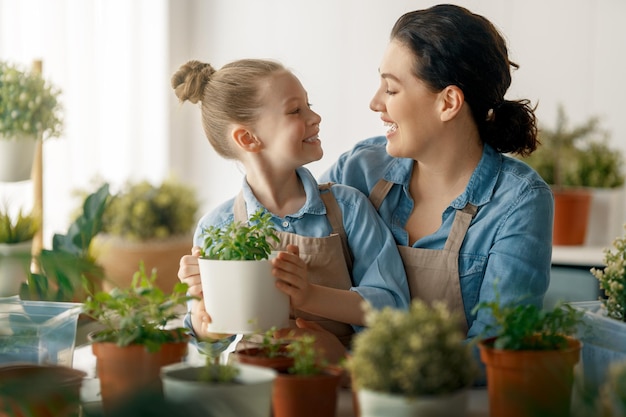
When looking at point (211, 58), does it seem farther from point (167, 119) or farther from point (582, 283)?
point (582, 283)

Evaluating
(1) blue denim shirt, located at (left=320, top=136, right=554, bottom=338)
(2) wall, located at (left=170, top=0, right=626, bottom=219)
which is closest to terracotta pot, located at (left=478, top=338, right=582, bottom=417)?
(1) blue denim shirt, located at (left=320, top=136, right=554, bottom=338)

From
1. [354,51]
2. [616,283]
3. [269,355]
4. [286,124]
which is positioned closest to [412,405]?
[269,355]

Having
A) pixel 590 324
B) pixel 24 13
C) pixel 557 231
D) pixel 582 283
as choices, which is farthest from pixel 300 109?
pixel 24 13

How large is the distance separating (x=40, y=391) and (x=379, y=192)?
1.33m

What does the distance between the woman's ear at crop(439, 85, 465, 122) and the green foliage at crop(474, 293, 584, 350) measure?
92 centimetres

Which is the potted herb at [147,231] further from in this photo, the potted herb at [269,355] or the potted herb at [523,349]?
the potted herb at [523,349]

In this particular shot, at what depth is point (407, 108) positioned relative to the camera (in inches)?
77.3

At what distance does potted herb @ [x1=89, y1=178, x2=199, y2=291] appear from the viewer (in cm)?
441

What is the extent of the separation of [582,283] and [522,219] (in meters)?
1.83

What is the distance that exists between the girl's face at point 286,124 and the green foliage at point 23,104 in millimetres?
1134

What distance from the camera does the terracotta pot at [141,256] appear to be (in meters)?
4.40

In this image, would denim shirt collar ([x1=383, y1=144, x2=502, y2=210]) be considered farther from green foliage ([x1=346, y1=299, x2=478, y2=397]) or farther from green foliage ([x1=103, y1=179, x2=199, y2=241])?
green foliage ([x1=103, y1=179, x2=199, y2=241])

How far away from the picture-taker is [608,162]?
400cm

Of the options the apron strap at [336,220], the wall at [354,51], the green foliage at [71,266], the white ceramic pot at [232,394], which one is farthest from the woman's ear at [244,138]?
the wall at [354,51]
